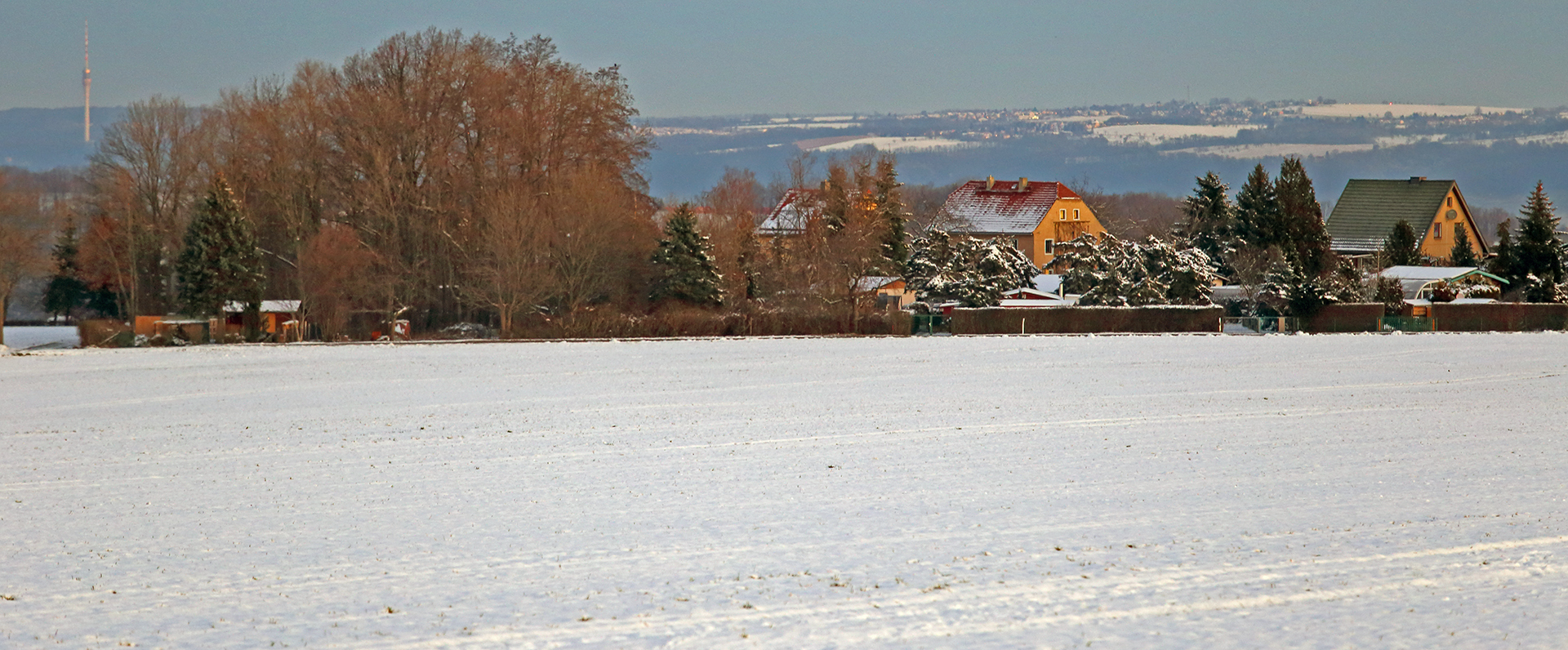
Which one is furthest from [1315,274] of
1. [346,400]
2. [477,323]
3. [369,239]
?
[346,400]

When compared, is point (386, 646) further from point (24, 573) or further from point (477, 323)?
point (477, 323)

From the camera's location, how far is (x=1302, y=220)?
68688 mm

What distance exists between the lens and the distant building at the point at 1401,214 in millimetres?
86438

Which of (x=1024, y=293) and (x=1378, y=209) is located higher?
(x=1378, y=209)

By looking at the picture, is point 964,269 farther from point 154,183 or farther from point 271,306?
point 154,183

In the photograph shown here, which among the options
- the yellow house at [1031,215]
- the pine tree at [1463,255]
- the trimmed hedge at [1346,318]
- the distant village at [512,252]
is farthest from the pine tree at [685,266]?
the pine tree at [1463,255]

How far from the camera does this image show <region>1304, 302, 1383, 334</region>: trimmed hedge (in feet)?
192

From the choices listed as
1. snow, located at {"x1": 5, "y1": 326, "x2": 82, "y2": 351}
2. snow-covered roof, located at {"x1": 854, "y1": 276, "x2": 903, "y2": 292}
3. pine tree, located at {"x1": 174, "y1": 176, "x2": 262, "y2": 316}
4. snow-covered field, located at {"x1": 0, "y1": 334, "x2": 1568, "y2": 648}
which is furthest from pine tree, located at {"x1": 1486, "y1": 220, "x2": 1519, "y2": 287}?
snow, located at {"x1": 5, "y1": 326, "x2": 82, "y2": 351}

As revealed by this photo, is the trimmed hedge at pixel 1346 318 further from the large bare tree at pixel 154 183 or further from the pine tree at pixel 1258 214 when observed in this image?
the large bare tree at pixel 154 183

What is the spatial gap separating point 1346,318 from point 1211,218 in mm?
14018

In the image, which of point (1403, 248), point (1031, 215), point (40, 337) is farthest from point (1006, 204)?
point (40, 337)

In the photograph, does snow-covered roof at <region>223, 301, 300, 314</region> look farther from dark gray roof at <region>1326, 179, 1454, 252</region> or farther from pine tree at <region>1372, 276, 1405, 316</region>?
dark gray roof at <region>1326, 179, 1454, 252</region>

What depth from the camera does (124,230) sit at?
57.4 metres

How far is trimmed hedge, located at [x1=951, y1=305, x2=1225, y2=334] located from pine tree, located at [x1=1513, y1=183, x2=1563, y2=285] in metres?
19.5
